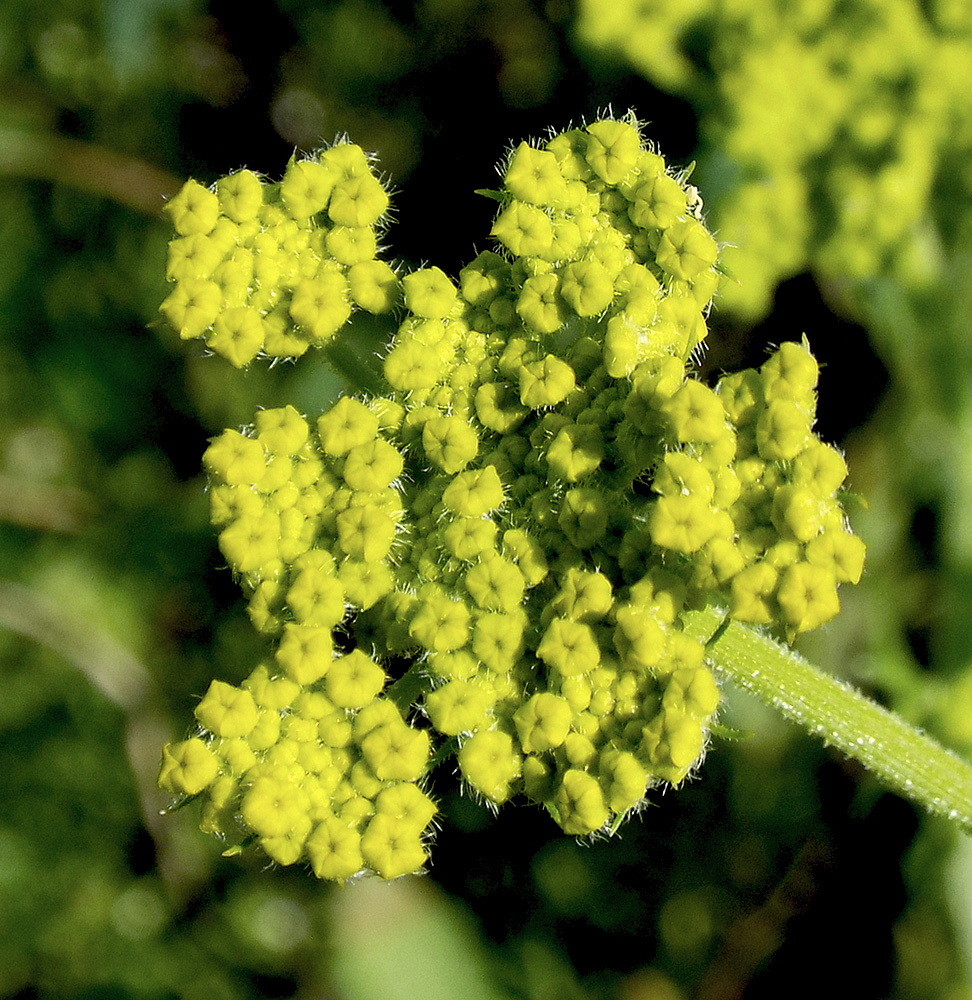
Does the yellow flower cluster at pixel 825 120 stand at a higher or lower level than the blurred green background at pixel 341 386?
higher

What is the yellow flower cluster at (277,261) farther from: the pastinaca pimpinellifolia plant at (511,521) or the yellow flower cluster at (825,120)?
the yellow flower cluster at (825,120)

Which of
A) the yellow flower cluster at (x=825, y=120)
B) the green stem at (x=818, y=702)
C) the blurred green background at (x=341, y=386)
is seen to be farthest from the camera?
the blurred green background at (x=341, y=386)

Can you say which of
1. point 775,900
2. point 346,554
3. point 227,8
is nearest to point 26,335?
point 227,8

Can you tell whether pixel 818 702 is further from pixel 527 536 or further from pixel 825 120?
pixel 825 120

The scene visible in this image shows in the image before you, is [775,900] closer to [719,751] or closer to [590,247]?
[719,751]

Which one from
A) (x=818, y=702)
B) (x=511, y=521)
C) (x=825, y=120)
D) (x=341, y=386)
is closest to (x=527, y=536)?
(x=511, y=521)

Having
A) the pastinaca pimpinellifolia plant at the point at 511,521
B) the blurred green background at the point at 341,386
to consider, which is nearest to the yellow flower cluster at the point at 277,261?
the pastinaca pimpinellifolia plant at the point at 511,521

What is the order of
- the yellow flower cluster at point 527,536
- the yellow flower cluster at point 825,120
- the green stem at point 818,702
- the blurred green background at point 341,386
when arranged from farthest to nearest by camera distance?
the blurred green background at point 341,386, the yellow flower cluster at point 825,120, the green stem at point 818,702, the yellow flower cluster at point 527,536
